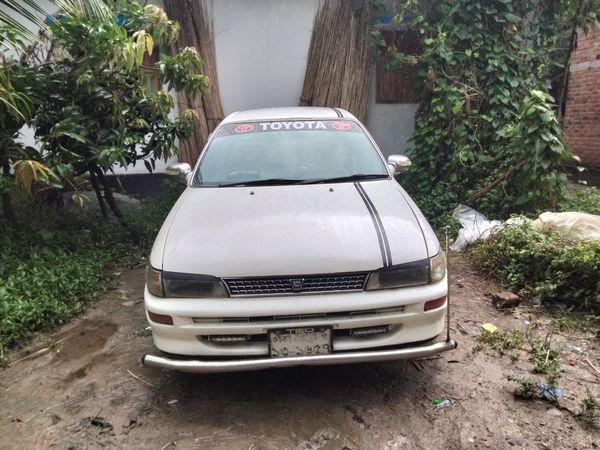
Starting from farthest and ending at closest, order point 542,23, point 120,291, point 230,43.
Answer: point 230,43, point 542,23, point 120,291

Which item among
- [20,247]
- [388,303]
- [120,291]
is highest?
[388,303]

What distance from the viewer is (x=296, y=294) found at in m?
2.22

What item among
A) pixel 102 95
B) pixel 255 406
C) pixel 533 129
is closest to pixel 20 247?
pixel 102 95

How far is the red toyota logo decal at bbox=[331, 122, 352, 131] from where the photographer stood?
364 cm

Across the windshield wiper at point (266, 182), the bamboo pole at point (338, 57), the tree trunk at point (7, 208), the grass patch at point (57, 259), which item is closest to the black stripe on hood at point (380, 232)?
the windshield wiper at point (266, 182)

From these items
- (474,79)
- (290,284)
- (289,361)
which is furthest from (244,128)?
(474,79)

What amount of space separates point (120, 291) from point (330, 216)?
2548 mm

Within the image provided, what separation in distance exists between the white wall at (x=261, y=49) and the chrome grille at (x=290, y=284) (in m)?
5.27

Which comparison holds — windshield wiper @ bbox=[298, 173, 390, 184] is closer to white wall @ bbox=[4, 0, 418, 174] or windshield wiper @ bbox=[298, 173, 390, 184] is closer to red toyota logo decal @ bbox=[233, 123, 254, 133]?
red toyota logo decal @ bbox=[233, 123, 254, 133]

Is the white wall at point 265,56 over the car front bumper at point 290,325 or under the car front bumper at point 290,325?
over

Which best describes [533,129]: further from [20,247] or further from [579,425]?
→ [20,247]

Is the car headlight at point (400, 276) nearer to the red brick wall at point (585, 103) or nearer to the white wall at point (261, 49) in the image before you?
the white wall at point (261, 49)

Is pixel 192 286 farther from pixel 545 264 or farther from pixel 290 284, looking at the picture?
pixel 545 264

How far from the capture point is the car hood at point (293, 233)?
2.23 meters
